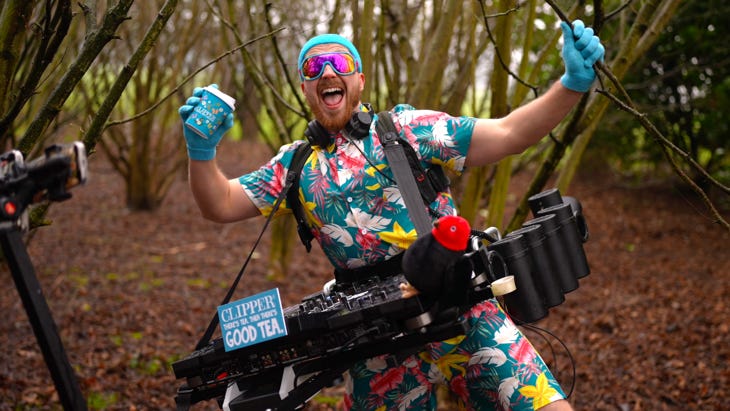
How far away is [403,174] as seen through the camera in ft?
7.92

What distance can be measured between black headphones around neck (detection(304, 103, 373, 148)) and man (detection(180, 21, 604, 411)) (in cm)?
1

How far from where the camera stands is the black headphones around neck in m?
2.54

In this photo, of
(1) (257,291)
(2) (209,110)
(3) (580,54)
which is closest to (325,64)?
(2) (209,110)

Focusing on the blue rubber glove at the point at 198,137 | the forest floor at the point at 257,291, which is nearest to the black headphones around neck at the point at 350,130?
the blue rubber glove at the point at 198,137

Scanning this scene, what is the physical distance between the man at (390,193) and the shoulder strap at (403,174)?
0.19 ft

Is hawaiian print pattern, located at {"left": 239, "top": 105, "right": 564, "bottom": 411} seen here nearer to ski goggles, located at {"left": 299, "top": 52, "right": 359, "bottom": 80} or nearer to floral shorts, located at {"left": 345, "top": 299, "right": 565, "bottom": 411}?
floral shorts, located at {"left": 345, "top": 299, "right": 565, "bottom": 411}

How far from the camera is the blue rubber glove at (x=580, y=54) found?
7.43ft

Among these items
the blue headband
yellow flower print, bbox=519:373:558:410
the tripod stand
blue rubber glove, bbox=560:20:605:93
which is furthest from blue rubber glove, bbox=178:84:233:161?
yellow flower print, bbox=519:373:558:410

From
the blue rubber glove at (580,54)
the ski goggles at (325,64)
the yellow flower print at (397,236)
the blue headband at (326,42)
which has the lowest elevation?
the yellow flower print at (397,236)

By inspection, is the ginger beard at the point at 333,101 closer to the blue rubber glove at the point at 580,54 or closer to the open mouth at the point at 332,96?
the open mouth at the point at 332,96

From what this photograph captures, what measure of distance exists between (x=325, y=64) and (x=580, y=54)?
2.78ft

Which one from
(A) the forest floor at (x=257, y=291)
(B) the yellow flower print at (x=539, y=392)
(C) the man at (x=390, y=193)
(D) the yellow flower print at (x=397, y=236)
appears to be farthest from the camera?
(A) the forest floor at (x=257, y=291)

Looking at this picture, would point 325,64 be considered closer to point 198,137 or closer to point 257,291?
point 198,137

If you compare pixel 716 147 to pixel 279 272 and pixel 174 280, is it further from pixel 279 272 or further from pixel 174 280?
pixel 174 280
